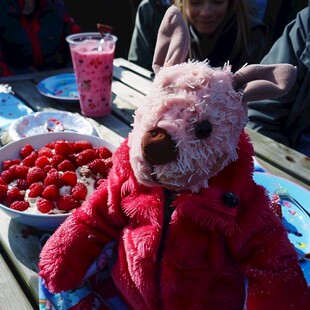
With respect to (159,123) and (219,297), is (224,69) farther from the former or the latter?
(219,297)

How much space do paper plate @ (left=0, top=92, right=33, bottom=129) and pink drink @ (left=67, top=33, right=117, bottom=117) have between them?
206 millimetres

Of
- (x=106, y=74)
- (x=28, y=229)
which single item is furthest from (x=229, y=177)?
(x=106, y=74)

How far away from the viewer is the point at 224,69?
0.53 metres

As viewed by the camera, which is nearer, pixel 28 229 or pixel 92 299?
pixel 92 299

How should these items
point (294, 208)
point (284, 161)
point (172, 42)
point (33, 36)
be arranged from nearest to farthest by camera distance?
point (172, 42) → point (294, 208) → point (284, 161) → point (33, 36)

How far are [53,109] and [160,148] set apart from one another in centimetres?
91

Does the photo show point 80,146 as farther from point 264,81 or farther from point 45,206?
point 264,81

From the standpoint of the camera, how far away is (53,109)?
129 centimetres

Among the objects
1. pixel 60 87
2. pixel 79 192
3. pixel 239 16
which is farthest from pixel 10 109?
pixel 239 16

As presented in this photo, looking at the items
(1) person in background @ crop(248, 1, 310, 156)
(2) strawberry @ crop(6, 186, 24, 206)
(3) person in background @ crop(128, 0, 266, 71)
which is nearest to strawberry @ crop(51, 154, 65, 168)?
(2) strawberry @ crop(6, 186, 24, 206)

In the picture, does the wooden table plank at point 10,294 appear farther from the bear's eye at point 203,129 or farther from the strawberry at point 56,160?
the bear's eye at point 203,129

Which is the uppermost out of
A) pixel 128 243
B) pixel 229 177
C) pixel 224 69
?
pixel 224 69

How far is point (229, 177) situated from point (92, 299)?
304 millimetres

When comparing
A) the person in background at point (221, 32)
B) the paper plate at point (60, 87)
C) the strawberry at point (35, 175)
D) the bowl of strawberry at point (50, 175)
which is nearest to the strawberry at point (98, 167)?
the bowl of strawberry at point (50, 175)
